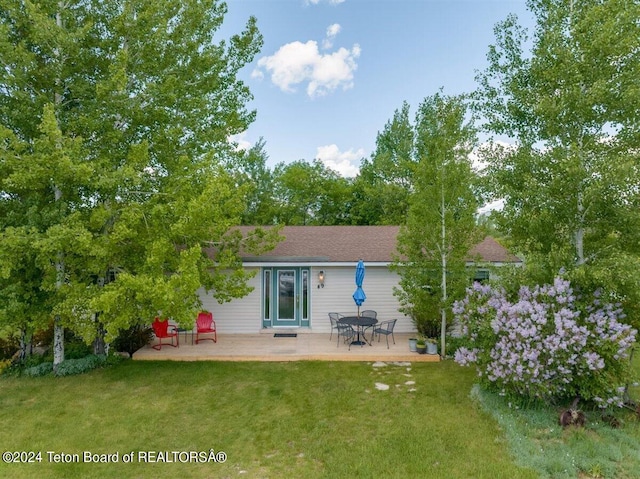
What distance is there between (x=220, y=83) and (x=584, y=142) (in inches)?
359

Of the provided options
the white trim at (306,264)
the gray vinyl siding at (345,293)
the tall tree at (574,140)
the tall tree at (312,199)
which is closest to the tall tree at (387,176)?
the tall tree at (312,199)

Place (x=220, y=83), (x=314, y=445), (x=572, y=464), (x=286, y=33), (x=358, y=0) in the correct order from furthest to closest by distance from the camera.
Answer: (x=286, y=33) → (x=358, y=0) → (x=220, y=83) → (x=314, y=445) → (x=572, y=464)

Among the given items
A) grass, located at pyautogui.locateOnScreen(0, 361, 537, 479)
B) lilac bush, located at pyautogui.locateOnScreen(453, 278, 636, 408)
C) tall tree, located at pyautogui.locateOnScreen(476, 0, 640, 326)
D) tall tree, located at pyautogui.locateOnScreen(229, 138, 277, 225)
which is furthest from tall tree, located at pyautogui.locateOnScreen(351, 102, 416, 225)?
lilac bush, located at pyautogui.locateOnScreen(453, 278, 636, 408)

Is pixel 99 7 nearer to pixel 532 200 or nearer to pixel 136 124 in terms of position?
pixel 136 124

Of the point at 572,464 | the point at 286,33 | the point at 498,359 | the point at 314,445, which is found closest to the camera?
the point at 572,464

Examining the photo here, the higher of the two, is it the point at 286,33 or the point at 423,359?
the point at 286,33

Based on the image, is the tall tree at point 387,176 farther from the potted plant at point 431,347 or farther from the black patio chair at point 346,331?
the potted plant at point 431,347

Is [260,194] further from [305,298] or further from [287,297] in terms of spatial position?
[305,298]

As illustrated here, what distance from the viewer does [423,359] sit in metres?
9.20

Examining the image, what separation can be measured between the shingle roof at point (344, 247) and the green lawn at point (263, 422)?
4.10m

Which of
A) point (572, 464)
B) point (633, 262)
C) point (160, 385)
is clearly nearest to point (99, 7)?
point (160, 385)

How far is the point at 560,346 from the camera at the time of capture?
17.7ft

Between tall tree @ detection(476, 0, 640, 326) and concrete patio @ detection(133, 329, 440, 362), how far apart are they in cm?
460

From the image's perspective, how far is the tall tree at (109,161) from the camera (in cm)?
699
